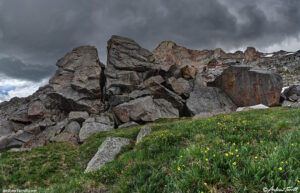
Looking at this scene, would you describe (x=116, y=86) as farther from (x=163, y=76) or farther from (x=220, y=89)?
(x=220, y=89)

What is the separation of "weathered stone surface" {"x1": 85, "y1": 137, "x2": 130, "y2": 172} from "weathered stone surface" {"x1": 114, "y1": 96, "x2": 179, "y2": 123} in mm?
16184

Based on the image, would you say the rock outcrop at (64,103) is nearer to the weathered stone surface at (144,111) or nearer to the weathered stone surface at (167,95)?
the weathered stone surface at (144,111)

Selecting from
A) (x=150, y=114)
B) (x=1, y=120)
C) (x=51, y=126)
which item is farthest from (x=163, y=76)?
(x=1, y=120)

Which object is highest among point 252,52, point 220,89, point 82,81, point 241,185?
point 252,52

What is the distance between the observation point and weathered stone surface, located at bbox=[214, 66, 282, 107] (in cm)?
3002

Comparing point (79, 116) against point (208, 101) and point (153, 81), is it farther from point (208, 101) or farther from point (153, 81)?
point (208, 101)

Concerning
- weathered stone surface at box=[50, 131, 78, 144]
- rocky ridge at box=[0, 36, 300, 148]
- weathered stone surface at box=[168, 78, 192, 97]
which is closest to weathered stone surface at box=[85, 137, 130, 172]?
rocky ridge at box=[0, 36, 300, 148]

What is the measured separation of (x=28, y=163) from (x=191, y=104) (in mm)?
30372

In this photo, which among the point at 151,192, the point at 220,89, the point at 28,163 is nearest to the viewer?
the point at 151,192

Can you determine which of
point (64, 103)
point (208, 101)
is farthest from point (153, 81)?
point (64, 103)

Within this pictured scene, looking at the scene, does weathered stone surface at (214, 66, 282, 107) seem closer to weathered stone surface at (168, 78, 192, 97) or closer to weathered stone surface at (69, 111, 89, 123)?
weathered stone surface at (168, 78, 192, 97)

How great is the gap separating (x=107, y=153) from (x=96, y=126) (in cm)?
1861

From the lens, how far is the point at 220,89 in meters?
36.8

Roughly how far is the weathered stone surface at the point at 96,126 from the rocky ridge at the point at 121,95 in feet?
0.58
